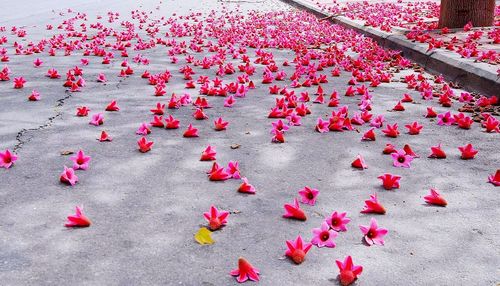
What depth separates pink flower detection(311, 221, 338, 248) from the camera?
2.60m

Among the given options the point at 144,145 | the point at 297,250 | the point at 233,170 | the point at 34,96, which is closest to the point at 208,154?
the point at 233,170

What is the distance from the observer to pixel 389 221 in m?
2.89

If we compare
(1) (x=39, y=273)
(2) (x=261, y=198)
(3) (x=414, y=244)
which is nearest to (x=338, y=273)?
(3) (x=414, y=244)

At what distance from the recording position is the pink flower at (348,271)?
7.38 feet

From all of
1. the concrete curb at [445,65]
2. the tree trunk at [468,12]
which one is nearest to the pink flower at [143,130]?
the concrete curb at [445,65]

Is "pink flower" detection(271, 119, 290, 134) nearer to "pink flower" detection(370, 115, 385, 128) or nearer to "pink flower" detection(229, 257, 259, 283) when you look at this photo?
"pink flower" detection(370, 115, 385, 128)

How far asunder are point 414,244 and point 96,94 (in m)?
4.42

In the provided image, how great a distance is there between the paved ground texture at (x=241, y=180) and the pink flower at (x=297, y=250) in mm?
17

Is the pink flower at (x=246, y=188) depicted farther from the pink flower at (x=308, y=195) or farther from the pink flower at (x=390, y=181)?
the pink flower at (x=390, y=181)

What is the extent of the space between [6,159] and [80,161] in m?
0.53

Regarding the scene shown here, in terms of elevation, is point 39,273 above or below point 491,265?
above

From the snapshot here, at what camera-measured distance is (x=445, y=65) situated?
22.6ft

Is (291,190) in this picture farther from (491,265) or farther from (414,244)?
(491,265)

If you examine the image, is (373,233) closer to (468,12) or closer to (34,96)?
(34,96)
